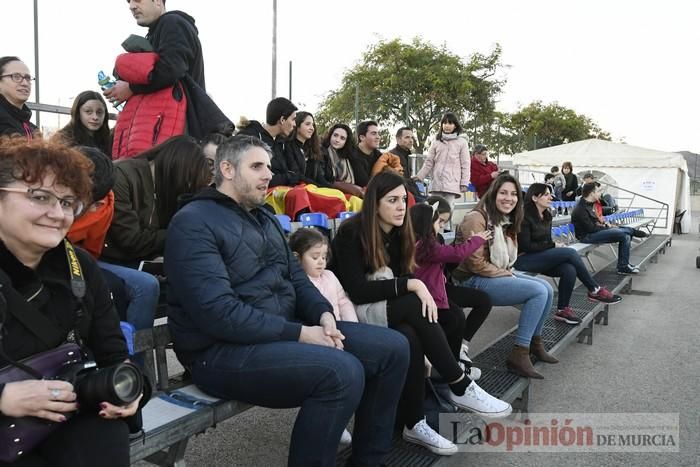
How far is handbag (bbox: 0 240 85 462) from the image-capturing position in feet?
4.63

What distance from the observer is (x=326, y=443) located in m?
2.15

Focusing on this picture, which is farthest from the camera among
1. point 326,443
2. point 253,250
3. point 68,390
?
point 253,250

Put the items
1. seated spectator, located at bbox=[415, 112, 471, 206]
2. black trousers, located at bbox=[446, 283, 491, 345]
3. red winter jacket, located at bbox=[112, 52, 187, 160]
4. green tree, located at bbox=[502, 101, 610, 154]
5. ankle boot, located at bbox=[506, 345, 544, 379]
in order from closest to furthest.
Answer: red winter jacket, located at bbox=[112, 52, 187, 160] < ankle boot, located at bbox=[506, 345, 544, 379] < black trousers, located at bbox=[446, 283, 491, 345] < seated spectator, located at bbox=[415, 112, 471, 206] < green tree, located at bbox=[502, 101, 610, 154]

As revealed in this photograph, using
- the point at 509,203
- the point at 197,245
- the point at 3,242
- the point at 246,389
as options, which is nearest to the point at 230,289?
the point at 197,245

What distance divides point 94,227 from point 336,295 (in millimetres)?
1251

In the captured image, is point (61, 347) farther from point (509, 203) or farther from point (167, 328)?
point (509, 203)

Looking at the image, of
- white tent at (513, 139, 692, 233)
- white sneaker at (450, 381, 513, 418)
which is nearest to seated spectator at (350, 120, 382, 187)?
white sneaker at (450, 381, 513, 418)

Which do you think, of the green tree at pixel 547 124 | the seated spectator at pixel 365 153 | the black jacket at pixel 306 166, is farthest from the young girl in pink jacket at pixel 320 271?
the green tree at pixel 547 124

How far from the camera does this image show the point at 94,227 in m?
2.50

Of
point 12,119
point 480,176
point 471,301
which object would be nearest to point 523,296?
point 471,301

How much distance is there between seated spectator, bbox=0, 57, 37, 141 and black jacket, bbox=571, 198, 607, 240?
290 inches

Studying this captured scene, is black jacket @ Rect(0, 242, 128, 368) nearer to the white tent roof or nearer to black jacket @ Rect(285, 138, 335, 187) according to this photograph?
black jacket @ Rect(285, 138, 335, 187)

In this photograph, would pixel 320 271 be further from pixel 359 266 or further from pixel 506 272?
pixel 506 272

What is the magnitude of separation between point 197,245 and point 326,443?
3.01ft
